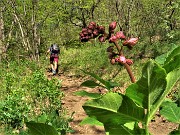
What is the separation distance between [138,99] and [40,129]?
245mm

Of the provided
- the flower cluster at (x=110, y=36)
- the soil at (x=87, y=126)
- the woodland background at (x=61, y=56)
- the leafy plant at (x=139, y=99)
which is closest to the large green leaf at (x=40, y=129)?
the leafy plant at (x=139, y=99)

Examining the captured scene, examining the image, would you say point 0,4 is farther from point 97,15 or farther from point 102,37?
point 102,37

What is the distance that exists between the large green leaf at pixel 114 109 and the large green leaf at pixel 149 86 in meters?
0.03

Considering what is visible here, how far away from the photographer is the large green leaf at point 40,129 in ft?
2.60

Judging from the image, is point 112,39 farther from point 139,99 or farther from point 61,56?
point 61,56

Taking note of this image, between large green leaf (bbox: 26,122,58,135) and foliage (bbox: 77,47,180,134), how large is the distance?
0.11 meters

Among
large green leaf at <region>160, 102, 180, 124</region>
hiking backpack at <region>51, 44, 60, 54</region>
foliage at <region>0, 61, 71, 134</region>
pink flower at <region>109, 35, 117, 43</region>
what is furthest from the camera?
hiking backpack at <region>51, 44, 60, 54</region>

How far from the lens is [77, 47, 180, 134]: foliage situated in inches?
29.1

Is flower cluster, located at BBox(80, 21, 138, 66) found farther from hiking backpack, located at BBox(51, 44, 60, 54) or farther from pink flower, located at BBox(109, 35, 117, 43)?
hiking backpack, located at BBox(51, 44, 60, 54)

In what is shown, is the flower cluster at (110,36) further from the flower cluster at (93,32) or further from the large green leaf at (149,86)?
the large green leaf at (149,86)

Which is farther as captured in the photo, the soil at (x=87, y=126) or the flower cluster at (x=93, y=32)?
the soil at (x=87, y=126)

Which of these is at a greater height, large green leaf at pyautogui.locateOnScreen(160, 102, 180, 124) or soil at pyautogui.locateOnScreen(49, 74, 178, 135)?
large green leaf at pyautogui.locateOnScreen(160, 102, 180, 124)

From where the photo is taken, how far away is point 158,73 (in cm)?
75

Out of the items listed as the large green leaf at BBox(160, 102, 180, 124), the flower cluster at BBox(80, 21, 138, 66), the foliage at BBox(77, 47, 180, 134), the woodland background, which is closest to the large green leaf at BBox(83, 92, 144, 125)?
the foliage at BBox(77, 47, 180, 134)
